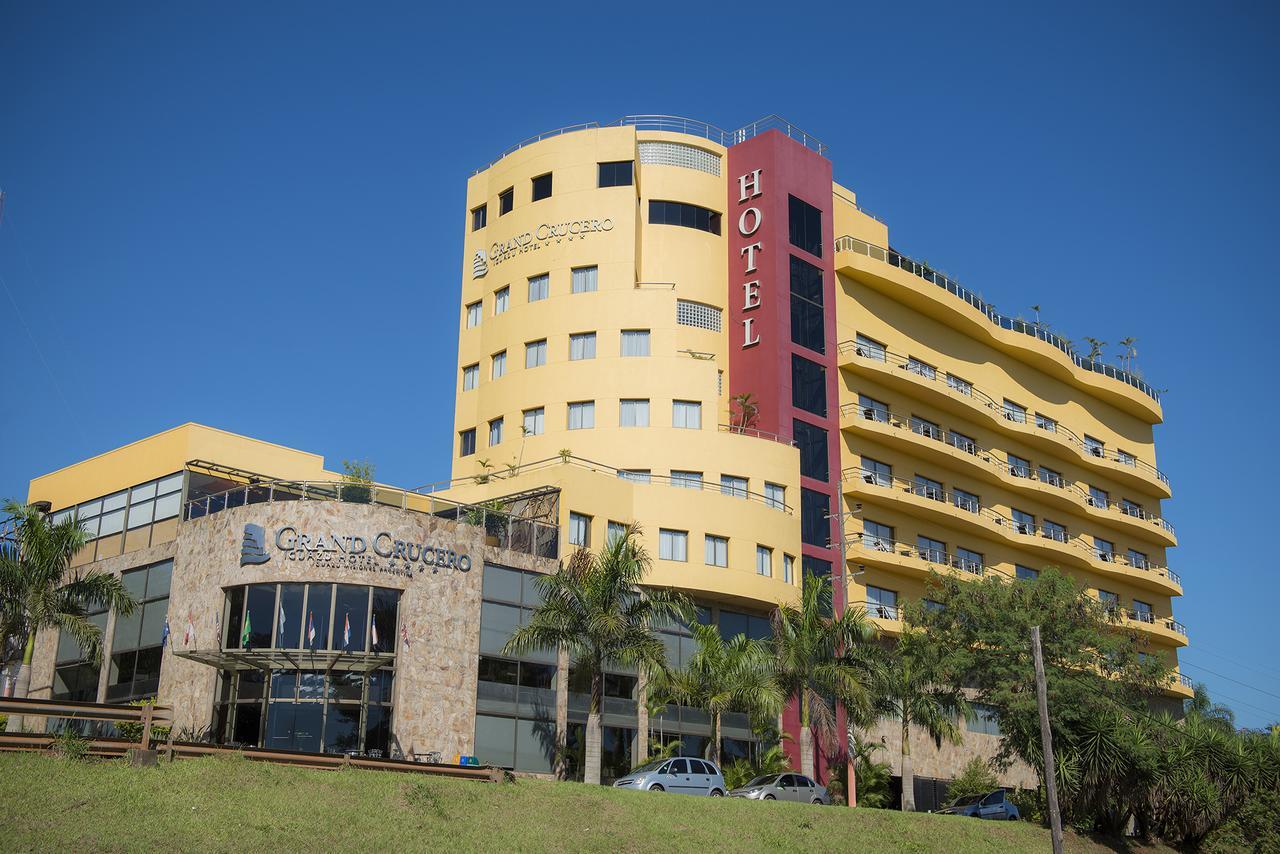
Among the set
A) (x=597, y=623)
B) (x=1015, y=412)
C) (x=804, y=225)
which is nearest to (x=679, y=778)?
(x=597, y=623)

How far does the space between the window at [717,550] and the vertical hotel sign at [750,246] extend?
12.5 metres

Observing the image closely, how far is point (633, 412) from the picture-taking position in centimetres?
6419

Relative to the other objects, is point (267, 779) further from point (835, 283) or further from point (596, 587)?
point (835, 283)

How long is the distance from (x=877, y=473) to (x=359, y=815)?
150ft

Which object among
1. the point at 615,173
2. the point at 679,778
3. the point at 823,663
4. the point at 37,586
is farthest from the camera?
the point at 615,173

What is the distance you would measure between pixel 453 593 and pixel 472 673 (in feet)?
9.83

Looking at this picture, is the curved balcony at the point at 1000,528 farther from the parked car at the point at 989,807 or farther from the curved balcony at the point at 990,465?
the parked car at the point at 989,807

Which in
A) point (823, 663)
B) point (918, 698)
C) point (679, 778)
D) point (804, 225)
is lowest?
point (679, 778)

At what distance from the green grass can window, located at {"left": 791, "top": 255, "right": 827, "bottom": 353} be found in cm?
3107

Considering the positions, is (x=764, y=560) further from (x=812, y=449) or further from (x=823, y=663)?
(x=823, y=663)

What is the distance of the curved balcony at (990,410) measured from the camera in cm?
7156

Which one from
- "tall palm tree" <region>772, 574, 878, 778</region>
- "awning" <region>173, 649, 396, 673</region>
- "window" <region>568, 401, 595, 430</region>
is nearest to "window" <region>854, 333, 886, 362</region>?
"window" <region>568, 401, 595, 430</region>

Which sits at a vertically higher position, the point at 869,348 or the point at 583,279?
the point at 583,279

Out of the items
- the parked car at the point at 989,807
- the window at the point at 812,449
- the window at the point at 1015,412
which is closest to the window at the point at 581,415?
the window at the point at 812,449
